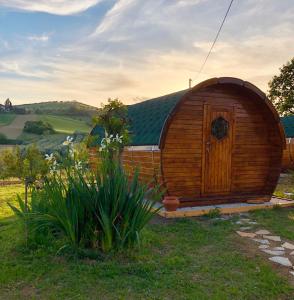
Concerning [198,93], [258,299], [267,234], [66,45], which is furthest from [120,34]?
[258,299]

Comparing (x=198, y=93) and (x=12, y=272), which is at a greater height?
(x=198, y=93)

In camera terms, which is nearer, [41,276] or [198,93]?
[41,276]

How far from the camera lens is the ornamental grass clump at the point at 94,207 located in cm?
461

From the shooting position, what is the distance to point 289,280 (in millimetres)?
4180

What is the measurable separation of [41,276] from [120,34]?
8.32 meters

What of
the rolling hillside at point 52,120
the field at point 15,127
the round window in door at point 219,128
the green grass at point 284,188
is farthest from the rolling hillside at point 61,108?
the round window in door at point 219,128

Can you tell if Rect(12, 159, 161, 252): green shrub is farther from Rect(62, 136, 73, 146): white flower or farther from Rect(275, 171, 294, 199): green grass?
Rect(275, 171, 294, 199): green grass

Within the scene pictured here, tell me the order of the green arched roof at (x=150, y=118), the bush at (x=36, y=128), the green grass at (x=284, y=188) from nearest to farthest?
1. the green arched roof at (x=150, y=118)
2. the green grass at (x=284, y=188)
3. the bush at (x=36, y=128)

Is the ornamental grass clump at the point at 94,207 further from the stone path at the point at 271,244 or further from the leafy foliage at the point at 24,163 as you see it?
the stone path at the point at 271,244

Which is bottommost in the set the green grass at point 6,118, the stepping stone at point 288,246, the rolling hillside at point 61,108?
the stepping stone at point 288,246

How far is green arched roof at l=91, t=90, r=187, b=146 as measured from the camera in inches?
333

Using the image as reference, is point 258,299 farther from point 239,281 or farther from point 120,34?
point 120,34

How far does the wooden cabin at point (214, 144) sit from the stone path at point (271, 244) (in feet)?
5.91

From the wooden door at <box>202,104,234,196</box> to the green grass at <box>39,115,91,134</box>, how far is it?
78.4ft
